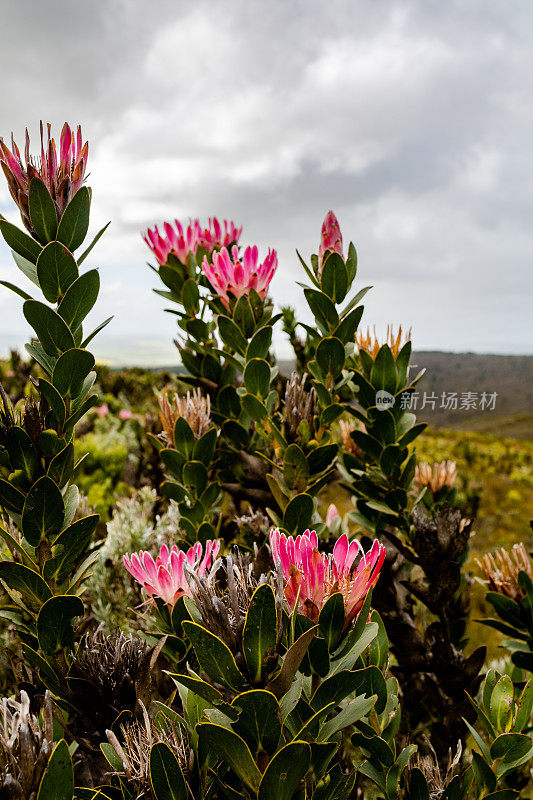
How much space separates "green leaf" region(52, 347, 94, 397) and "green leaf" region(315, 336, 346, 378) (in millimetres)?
647

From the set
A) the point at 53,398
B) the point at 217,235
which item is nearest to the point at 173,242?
the point at 217,235

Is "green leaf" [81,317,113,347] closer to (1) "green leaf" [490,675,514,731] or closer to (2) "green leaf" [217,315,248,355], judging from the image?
(2) "green leaf" [217,315,248,355]

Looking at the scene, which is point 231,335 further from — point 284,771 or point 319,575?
point 284,771

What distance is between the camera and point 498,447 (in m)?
10.5

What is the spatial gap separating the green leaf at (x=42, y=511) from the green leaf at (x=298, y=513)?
0.54 meters

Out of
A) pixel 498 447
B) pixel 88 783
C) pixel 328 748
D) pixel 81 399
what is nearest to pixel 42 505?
pixel 81 399

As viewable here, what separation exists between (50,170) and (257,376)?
71cm

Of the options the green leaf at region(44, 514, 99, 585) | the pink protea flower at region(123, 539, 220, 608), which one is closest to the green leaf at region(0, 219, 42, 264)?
the green leaf at region(44, 514, 99, 585)

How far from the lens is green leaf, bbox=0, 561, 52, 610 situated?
995 mm

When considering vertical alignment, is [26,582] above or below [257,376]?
below

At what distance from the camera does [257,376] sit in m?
1.45

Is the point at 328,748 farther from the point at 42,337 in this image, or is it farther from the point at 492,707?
the point at 42,337

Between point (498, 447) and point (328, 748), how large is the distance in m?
10.8

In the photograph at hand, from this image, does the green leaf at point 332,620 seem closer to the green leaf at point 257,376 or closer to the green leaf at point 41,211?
the green leaf at point 257,376
